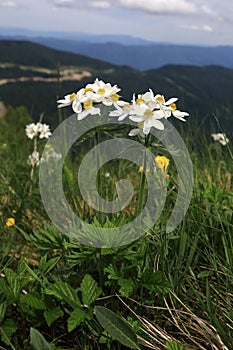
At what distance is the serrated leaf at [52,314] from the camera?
150 cm

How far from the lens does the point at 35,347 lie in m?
1.21

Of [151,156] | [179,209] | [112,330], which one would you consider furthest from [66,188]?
[112,330]

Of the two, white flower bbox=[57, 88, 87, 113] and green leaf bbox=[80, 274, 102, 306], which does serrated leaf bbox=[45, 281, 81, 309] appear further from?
white flower bbox=[57, 88, 87, 113]

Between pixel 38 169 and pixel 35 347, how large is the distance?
1.87 metres

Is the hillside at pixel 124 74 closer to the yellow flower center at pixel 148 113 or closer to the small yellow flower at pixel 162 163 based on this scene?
the small yellow flower at pixel 162 163

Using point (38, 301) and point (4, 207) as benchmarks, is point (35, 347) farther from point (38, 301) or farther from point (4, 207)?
point (4, 207)

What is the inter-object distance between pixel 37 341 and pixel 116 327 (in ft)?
0.88

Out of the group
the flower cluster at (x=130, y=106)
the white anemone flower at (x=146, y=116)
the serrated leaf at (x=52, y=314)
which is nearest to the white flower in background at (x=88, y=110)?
the flower cluster at (x=130, y=106)

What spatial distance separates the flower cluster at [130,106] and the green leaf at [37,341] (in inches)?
27.1

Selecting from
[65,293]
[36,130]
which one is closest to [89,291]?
[65,293]

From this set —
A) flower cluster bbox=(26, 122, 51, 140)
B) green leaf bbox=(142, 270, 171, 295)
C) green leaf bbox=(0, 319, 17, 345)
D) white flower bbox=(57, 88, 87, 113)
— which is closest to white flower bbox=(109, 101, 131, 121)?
white flower bbox=(57, 88, 87, 113)

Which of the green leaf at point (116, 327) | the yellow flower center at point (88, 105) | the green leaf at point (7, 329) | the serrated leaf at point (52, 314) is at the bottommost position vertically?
the green leaf at point (7, 329)

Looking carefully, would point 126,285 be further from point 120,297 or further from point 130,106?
point 130,106

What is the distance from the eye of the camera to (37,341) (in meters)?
1.22
